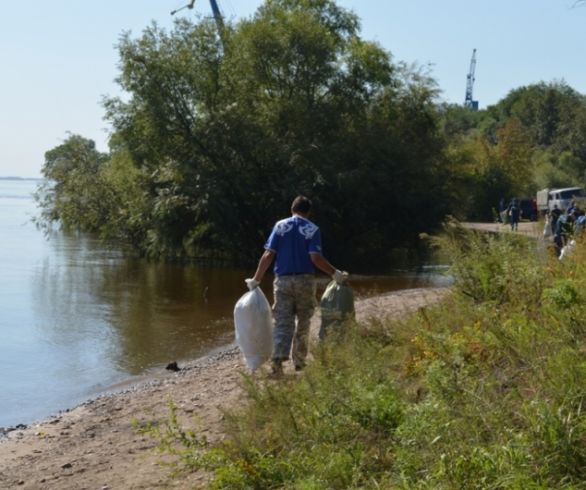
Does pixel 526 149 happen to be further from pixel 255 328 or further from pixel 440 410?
pixel 440 410

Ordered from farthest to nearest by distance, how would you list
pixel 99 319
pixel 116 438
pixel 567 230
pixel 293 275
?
pixel 99 319 < pixel 567 230 < pixel 293 275 < pixel 116 438

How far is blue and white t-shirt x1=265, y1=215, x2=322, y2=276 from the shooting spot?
903 centimetres

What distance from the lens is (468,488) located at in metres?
4.55

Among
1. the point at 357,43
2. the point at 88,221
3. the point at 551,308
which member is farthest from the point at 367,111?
the point at 551,308

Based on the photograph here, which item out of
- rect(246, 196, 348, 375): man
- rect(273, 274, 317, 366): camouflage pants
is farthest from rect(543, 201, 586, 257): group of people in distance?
rect(273, 274, 317, 366): camouflage pants

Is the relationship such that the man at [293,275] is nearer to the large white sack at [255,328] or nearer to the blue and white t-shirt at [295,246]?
the blue and white t-shirt at [295,246]

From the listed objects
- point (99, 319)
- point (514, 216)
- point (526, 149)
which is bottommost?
point (99, 319)

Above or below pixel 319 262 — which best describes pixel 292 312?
below

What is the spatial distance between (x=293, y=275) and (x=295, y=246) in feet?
0.97

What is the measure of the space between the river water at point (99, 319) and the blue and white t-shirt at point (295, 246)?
14.3ft

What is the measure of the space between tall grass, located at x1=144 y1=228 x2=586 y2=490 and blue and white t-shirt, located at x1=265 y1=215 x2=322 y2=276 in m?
1.49

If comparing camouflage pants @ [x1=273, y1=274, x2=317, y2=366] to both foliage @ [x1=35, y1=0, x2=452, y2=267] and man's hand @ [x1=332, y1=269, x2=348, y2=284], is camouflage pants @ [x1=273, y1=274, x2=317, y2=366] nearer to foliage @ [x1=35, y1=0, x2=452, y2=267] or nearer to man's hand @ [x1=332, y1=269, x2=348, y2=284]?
man's hand @ [x1=332, y1=269, x2=348, y2=284]

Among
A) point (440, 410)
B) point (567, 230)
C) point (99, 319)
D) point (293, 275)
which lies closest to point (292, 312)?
point (293, 275)

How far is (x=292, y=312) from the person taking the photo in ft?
30.2
